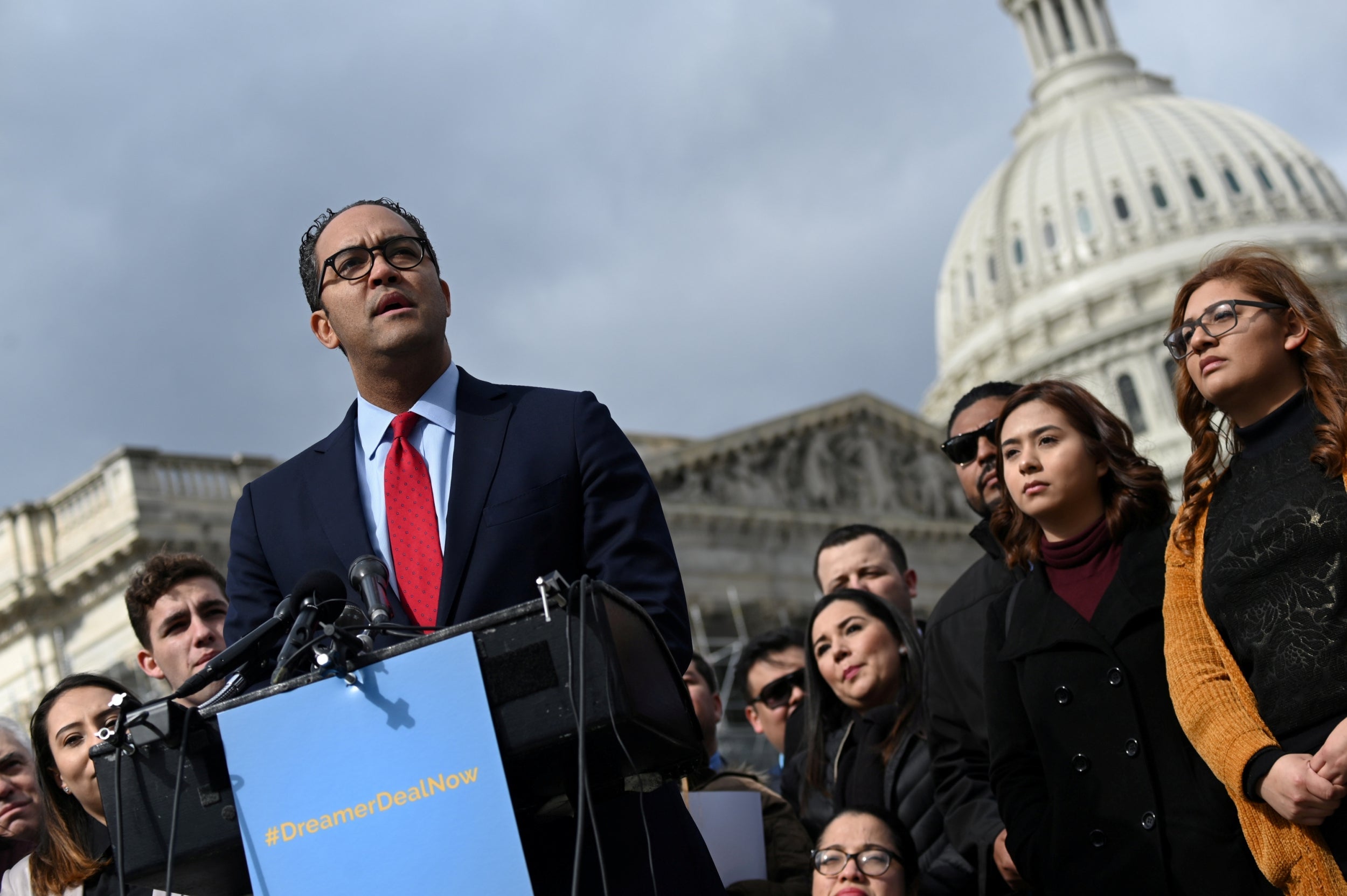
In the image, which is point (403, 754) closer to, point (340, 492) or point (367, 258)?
point (340, 492)

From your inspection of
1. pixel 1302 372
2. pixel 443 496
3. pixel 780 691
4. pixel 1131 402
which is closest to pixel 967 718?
pixel 1302 372

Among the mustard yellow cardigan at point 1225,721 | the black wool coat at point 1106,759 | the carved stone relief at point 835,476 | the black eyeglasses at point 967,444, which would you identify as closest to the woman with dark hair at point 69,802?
the black wool coat at point 1106,759

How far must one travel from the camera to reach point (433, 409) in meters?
3.23

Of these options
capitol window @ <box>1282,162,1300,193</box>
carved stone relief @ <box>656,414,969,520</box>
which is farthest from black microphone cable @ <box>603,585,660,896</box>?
capitol window @ <box>1282,162,1300,193</box>

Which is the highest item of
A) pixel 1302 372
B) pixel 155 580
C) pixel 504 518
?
pixel 155 580

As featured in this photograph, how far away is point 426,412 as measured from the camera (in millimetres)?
3232

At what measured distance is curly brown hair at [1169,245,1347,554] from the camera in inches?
156

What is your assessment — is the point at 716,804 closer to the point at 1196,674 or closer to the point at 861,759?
the point at 861,759

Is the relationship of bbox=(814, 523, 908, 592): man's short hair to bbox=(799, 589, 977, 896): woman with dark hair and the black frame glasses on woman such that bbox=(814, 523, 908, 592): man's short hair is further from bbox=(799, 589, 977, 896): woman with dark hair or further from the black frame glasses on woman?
the black frame glasses on woman

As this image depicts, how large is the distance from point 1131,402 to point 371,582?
2793 inches

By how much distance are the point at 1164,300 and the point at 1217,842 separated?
229 ft

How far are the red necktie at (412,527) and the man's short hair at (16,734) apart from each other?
2.87 m

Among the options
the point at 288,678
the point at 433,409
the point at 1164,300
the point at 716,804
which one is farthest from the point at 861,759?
the point at 1164,300

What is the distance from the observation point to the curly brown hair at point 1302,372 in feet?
13.0
